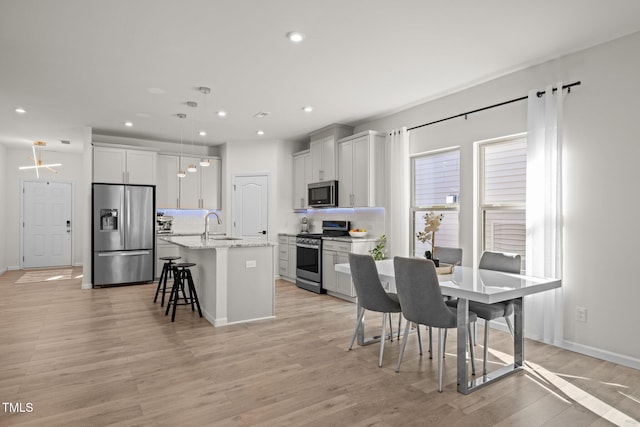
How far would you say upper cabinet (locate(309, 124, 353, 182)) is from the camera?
6.30 meters

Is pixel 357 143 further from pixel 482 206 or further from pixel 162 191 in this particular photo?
pixel 162 191

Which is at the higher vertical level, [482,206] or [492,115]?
[492,115]

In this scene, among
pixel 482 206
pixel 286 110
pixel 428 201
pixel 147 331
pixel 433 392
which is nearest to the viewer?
pixel 433 392

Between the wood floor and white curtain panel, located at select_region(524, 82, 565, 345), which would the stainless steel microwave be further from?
white curtain panel, located at select_region(524, 82, 565, 345)

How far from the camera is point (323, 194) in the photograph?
6.47m

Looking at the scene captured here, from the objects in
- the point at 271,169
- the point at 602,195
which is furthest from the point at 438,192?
the point at 271,169

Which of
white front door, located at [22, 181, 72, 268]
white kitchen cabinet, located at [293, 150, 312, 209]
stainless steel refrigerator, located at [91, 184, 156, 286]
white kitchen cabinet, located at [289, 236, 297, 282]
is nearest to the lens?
stainless steel refrigerator, located at [91, 184, 156, 286]

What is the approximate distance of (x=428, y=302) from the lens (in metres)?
2.74

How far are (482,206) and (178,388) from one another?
144 inches

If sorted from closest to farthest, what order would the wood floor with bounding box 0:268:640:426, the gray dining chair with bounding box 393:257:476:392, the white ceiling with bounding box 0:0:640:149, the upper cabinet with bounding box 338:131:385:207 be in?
the wood floor with bounding box 0:268:640:426 < the gray dining chair with bounding box 393:257:476:392 < the white ceiling with bounding box 0:0:640:149 < the upper cabinet with bounding box 338:131:385:207

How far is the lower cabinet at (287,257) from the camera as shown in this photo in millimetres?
6906

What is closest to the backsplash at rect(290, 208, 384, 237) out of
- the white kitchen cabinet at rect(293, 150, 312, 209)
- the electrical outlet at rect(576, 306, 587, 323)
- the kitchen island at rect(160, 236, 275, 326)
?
the white kitchen cabinet at rect(293, 150, 312, 209)

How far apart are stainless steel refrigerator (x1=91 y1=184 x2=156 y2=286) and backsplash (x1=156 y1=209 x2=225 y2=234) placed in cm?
76

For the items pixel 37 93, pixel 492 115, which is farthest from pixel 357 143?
pixel 37 93
